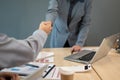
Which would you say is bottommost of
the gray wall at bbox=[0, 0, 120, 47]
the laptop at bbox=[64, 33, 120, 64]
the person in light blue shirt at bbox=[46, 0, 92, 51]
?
the laptop at bbox=[64, 33, 120, 64]

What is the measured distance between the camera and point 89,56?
2033 mm

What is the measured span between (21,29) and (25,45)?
2.74 m

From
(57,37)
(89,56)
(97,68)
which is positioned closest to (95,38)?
(57,37)

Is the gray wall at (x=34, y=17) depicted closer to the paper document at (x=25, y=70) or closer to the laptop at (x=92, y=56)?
the laptop at (x=92, y=56)

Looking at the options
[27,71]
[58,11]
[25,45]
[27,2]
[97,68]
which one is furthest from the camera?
[27,2]

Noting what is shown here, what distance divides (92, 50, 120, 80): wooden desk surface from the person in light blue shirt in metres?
0.56

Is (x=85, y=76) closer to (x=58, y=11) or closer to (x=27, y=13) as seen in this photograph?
(x=58, y=11)

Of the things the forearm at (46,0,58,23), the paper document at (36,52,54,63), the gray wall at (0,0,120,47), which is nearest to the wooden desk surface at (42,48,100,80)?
the paper document at (36,52,54,63)

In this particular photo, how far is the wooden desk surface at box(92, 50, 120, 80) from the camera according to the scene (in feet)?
5.05

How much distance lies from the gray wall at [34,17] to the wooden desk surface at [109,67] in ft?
5.48

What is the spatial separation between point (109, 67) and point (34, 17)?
221 centimetres

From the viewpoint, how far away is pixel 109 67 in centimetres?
176

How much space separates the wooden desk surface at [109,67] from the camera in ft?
5.05

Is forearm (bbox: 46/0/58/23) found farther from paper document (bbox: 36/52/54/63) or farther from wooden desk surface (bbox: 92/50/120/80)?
wooden desk surface (bbox: 92/50/120/80)
